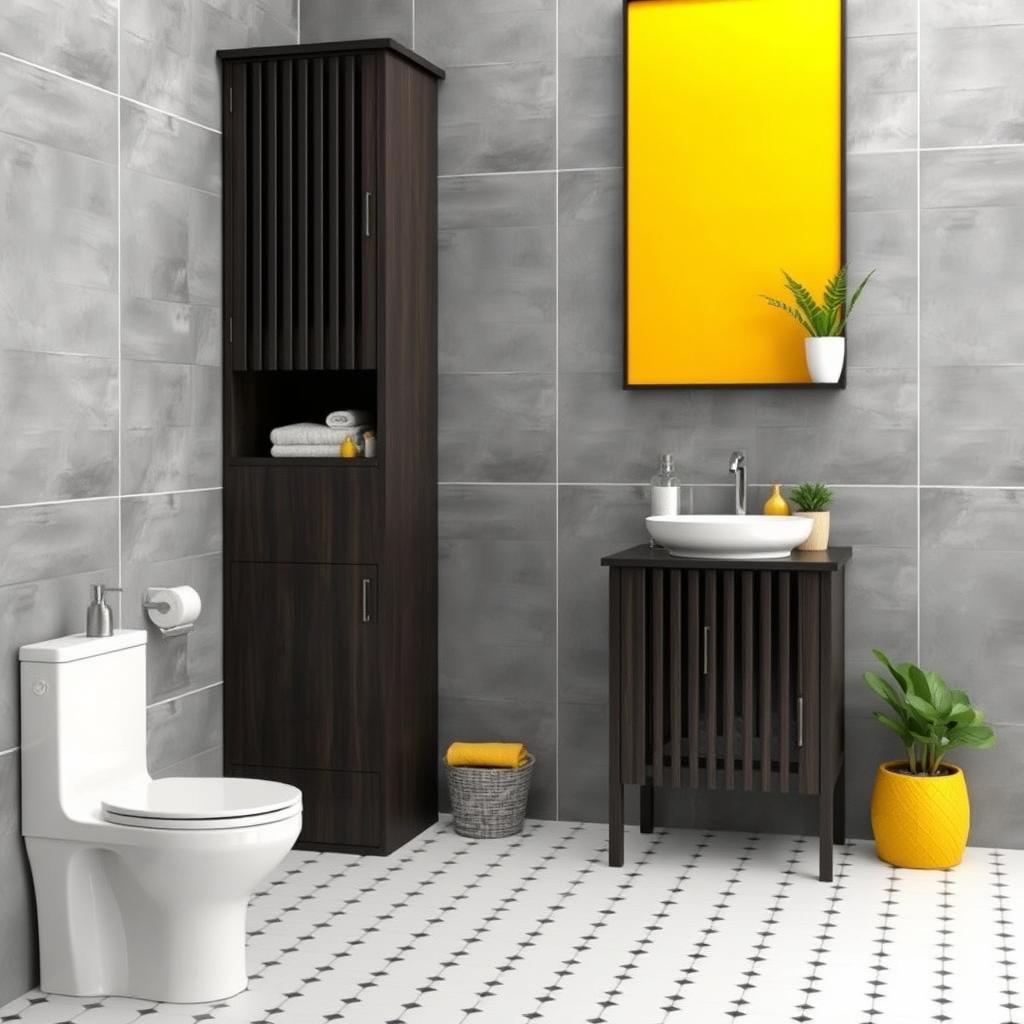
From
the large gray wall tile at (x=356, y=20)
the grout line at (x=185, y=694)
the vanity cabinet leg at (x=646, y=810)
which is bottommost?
the vanity cabinet leg at (x=646, y=810)

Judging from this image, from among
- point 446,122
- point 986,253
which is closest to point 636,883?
point 986,253

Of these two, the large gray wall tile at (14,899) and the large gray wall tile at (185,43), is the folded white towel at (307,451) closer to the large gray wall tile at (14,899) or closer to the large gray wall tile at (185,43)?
the large gray wall tile at (185,43)

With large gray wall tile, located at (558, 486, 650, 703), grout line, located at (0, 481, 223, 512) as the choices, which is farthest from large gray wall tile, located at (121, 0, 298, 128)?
large gray wall tile, located at (558, 486, 650, 703)

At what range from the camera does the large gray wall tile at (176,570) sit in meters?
3.81

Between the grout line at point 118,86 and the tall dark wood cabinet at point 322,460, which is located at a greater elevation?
the grout line at point 118,86

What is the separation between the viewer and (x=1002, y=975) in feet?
10.7

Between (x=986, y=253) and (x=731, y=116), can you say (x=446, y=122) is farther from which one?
(x=986, y=253)

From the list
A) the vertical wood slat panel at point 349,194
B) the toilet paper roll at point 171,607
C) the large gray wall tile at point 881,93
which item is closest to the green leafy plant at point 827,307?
the large gray wall tile at point 881,93

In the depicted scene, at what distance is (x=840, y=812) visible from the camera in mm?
4289

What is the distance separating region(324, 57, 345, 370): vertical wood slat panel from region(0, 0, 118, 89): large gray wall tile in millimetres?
692

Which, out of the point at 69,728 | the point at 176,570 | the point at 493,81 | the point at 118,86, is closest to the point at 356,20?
the point at 493,81

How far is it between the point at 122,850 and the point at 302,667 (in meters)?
1.17

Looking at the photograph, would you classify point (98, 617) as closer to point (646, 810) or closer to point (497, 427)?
point (497, 427)

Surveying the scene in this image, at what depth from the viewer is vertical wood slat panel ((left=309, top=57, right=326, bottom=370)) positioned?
4195 millimetres
